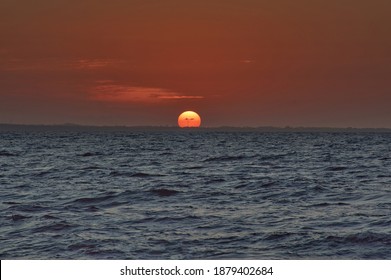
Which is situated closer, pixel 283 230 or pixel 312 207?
pixel 283 230

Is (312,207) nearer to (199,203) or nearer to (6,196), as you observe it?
(199,203)

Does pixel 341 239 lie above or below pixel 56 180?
below

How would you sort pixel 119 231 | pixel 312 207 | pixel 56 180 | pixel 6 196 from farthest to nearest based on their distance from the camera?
pixel 56 180 → pixel 6 196 → pixel 312 207 → pixel 119 231

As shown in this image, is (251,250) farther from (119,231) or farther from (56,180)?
(56,180)

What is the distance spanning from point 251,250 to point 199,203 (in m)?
9.56

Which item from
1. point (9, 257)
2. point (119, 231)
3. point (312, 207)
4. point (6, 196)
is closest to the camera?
point (9, 257)

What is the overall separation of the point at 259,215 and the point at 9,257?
9.45 metres

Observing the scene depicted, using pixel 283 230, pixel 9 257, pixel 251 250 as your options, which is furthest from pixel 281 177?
pixel 9 257

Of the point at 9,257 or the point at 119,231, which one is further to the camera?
the point at 119,231

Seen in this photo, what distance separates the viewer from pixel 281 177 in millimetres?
39594

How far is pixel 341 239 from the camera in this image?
58.7 ft
